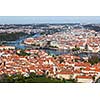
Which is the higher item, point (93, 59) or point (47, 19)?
point (47, 19)

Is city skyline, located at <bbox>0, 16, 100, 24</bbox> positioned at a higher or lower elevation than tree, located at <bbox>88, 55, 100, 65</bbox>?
higher

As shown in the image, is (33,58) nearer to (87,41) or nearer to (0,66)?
(0,66)

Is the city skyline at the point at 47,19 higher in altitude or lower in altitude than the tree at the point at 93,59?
higher
